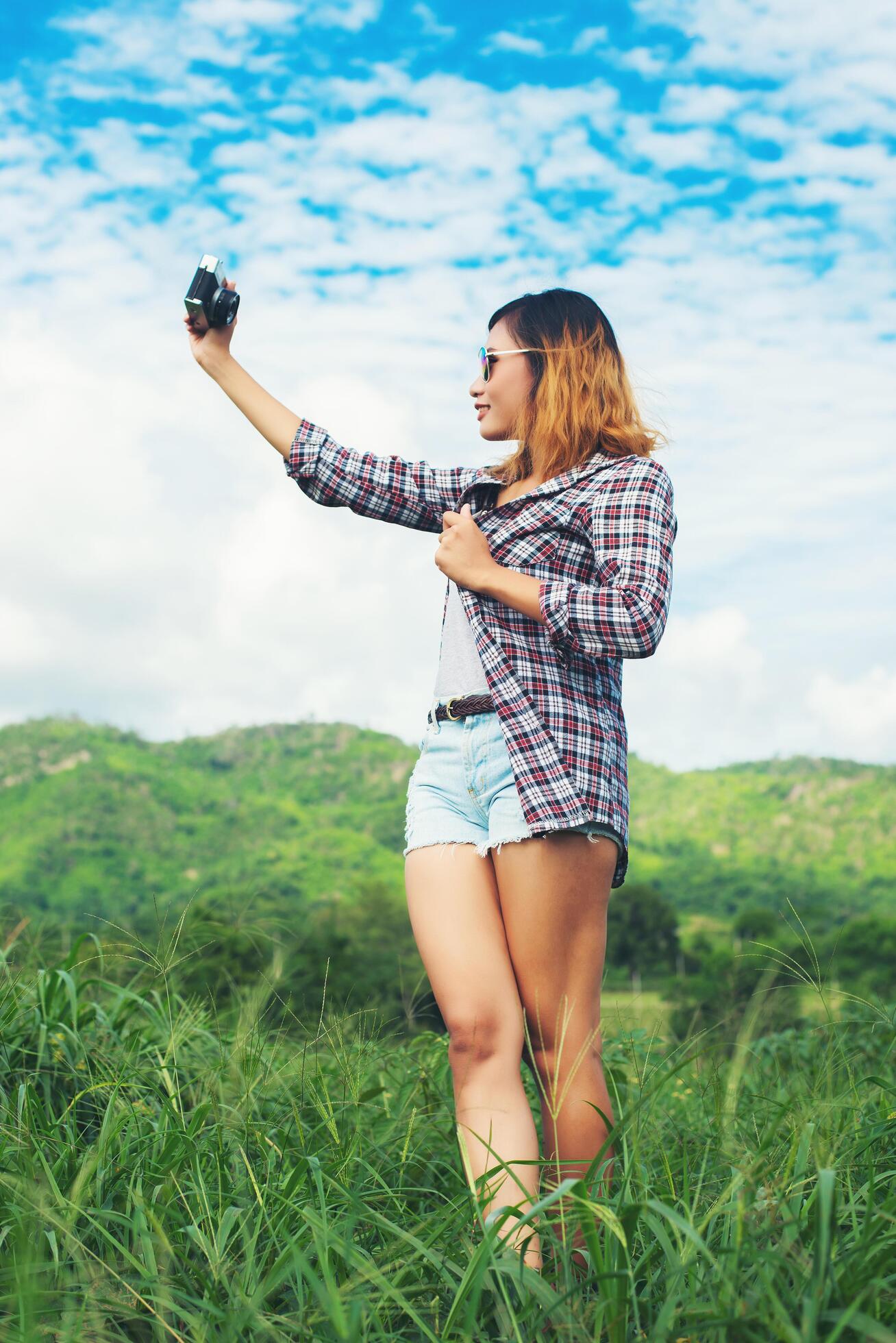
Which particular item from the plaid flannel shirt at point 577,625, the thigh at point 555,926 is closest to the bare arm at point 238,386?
the plaid flannel shirt at point 577,625

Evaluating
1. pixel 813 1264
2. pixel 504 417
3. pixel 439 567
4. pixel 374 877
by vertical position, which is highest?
pixel 504 417

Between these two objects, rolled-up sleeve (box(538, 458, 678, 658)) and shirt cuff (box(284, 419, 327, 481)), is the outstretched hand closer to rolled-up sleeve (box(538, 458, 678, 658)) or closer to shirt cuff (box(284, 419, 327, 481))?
shirt cuff (box(284, 419, 327, 481))

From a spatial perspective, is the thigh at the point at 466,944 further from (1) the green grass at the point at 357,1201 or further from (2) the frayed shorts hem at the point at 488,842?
(1) the green grass at the point at 357,1201

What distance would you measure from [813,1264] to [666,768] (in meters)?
66.3

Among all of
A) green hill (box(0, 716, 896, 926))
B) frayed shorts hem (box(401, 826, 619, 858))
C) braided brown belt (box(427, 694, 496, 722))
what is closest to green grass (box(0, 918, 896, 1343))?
frayed shorts hem (box(401, 826, 619, 858))

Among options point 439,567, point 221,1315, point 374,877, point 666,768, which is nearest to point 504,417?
point 439,567

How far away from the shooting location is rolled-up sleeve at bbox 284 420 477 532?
8.21 feet

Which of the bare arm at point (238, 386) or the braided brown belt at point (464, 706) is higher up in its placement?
the bare arm at point (238, 386)

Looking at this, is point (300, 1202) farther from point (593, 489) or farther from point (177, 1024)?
point (593, 489)

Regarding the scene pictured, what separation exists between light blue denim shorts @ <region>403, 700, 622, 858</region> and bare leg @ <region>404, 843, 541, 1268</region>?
0.04m

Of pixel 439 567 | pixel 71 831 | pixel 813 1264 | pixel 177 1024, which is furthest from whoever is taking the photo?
pixel 71 831

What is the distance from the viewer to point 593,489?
6.96 ft

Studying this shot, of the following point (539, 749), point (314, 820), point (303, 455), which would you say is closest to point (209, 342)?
point (303, 455)

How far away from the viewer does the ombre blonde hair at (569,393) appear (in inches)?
88.4
